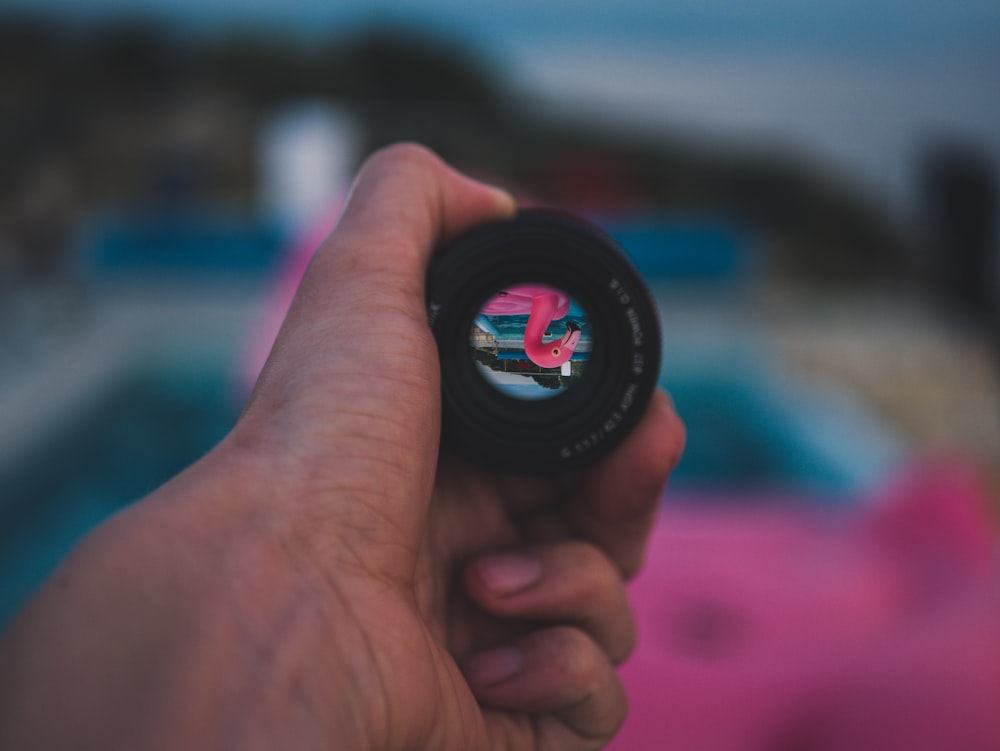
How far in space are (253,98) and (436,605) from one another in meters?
8.59

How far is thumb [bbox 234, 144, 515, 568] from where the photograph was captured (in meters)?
0.74

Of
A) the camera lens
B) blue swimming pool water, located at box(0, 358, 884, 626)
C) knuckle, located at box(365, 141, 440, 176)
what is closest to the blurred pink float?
the camera lens

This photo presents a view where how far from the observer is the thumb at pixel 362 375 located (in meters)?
0.74

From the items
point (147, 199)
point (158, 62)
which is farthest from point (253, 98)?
point (147, 199)

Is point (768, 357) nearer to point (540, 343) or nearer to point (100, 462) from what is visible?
point (100, 462)

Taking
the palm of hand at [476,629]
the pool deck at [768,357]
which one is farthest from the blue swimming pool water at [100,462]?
the palm of hand at [476,629]

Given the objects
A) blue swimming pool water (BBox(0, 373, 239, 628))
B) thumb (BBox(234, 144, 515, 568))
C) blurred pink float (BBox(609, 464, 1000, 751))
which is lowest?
blue swimming pool water (BBox(0, 373, 239, 628))

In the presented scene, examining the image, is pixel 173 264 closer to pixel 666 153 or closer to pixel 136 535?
pixel 666 153

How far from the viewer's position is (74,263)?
508 cm

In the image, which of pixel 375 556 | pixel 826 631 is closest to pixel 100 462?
pixel 826 631

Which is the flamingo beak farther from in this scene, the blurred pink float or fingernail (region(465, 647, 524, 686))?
the blurred pink float

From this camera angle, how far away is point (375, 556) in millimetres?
740

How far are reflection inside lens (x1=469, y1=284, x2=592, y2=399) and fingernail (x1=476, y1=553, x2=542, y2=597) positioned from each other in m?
0.17

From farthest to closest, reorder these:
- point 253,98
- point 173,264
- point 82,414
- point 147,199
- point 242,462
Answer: point 253,98 → point 147,199 → point 173,264 → point 82,414 → point 242,462
